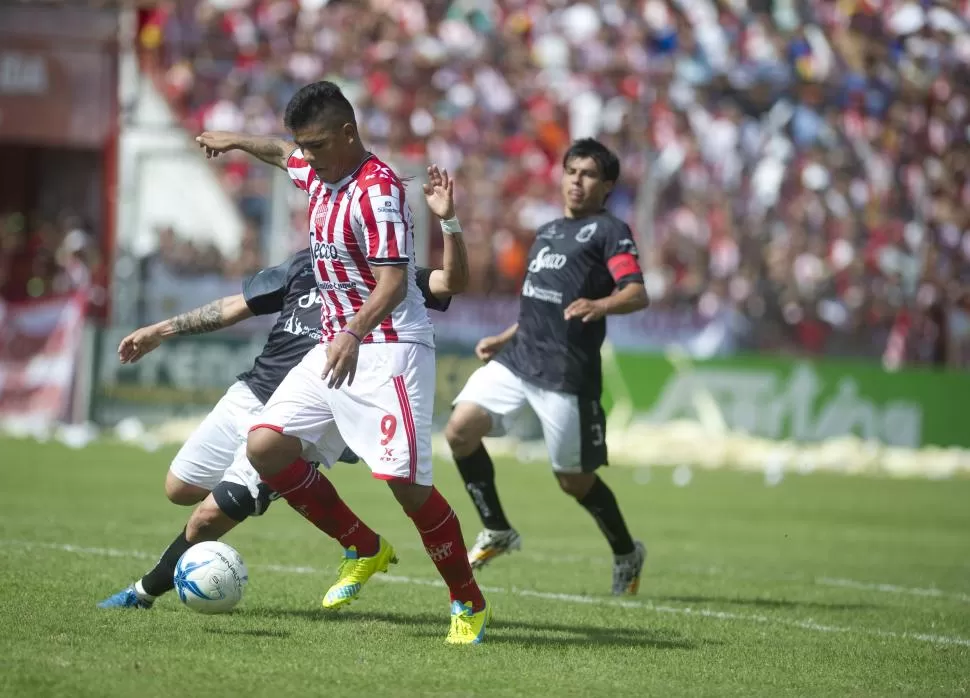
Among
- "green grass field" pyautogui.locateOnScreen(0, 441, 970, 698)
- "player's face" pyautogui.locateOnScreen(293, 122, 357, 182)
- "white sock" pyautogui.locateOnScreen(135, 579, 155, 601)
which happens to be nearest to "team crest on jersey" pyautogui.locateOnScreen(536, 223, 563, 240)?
"green grass field" pyautogui.locateOnScreen(0, 441, 970, 698)

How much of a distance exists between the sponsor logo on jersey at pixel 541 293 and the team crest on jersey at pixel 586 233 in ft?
1.24

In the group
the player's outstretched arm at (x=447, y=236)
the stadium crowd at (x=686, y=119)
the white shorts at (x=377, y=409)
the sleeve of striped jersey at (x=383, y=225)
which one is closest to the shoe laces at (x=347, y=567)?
the white shorts at (x=377, y=409)

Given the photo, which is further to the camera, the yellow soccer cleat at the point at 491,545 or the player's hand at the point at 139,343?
the yellow soccer cleat at the point at 491,545

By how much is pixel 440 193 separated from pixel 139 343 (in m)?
1.68

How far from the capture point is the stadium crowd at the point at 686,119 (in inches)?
860

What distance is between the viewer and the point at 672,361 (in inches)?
810

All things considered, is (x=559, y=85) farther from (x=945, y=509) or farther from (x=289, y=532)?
(x=289, y=532)

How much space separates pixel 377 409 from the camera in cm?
670

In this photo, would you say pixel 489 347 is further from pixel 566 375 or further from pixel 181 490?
pixel 181 490

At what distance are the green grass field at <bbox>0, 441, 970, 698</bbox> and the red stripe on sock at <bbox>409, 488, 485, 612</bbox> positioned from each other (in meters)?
0.28

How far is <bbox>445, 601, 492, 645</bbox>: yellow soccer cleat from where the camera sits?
678 centimetres

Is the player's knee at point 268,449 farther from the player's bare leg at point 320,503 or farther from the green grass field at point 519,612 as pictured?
the green grass field at point 519,612

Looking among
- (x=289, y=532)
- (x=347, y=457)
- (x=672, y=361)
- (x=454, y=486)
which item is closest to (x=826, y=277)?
(x=672, y=361)

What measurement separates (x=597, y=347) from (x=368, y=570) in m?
2.59
